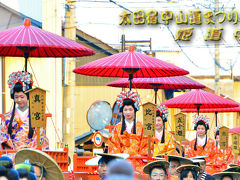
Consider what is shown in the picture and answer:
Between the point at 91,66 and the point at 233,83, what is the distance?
84.2 ft

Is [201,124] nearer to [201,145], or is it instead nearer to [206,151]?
[201,145]

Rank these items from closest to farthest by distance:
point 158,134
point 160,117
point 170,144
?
point 170,144, point 158,134, point 160,117

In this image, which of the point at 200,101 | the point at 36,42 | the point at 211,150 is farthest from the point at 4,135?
the point at 200,101

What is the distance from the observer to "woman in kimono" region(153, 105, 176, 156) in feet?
38.8

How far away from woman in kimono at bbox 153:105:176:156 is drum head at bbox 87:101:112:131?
4.46 m

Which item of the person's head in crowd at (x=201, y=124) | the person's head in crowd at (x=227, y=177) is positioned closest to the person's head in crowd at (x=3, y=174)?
the person's head in crowd at (x=227, y=177)


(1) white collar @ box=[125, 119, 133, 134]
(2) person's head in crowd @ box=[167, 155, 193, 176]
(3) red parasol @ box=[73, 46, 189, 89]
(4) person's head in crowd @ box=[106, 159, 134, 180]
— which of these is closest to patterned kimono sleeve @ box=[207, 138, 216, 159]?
(3) red parasol @ box=[73, 46, 189, 89]

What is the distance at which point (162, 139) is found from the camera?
12.1 metres

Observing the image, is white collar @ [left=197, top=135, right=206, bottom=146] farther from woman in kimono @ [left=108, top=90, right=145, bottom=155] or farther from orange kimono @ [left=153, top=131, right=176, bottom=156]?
woman in kimono @ [left=108, top=90, right=145, bottom=155]

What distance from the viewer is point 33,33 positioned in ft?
31.2

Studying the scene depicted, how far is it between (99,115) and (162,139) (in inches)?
206

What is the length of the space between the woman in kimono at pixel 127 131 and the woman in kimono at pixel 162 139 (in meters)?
1.62

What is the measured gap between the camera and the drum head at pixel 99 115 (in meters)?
17.0

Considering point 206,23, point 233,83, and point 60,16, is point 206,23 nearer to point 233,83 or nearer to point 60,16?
point 60,16
